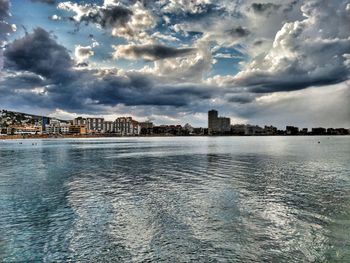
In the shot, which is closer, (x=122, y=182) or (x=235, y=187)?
(x=235, y=187)

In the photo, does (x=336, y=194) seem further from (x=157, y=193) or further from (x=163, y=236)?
(x=163, y=236)

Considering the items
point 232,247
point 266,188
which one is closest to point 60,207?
point 232,247

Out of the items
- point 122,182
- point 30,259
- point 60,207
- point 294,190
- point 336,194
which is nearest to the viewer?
point 30,259

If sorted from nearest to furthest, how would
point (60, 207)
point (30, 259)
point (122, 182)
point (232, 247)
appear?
1. point (30, 259)
2. point (232, 247)
3. point (60, 207)
4. point (122, 182)

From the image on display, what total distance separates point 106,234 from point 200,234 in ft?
19.2

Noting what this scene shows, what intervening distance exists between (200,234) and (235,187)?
16.9 meters

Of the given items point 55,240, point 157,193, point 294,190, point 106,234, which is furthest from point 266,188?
point 55,240

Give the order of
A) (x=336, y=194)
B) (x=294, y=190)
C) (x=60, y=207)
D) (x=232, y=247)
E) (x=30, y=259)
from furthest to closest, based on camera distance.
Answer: (x=294, y=190) → (x=336, y=194) → (x=60, y=207) → (x=232, y=247) → (x=30, y=259)

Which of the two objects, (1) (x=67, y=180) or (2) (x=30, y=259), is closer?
(2) (x=30, y=259)

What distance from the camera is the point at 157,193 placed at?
31.4 m

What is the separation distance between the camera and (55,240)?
17.5 meters

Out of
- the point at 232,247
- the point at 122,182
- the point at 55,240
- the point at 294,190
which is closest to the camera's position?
the point at 232,247

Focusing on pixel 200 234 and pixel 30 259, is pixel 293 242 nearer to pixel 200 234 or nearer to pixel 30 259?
pixel 200 234

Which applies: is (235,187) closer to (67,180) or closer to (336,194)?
(336,194)
